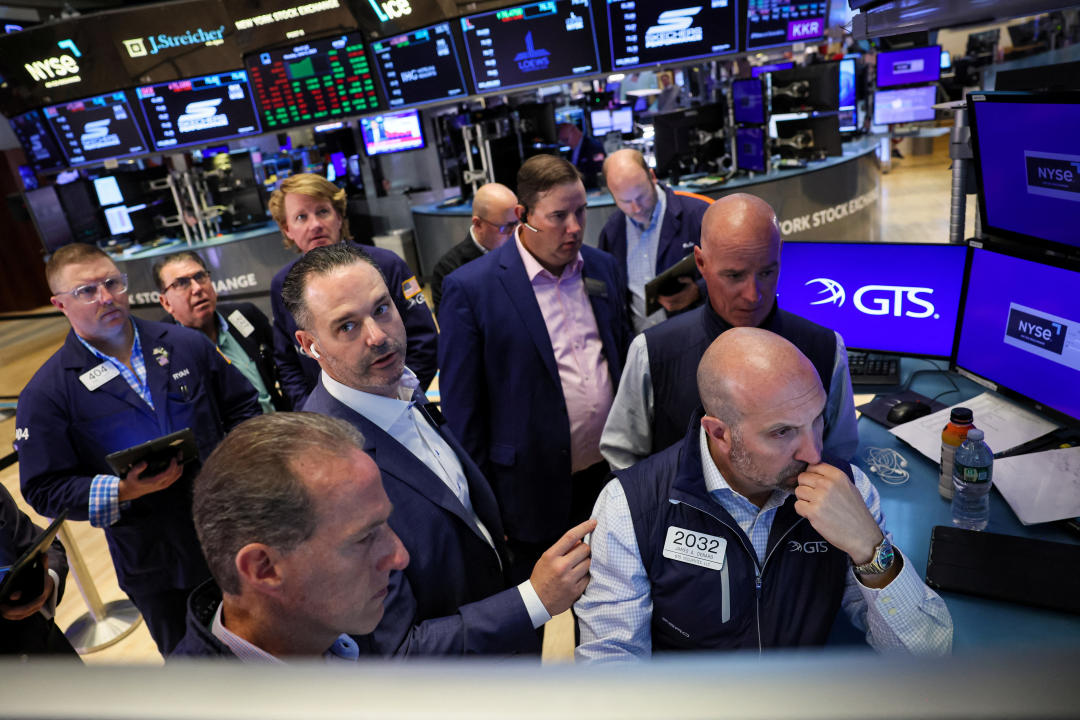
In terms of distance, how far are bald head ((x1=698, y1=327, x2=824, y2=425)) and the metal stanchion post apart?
3.23 meters

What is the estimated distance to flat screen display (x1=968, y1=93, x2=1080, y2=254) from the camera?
185cm

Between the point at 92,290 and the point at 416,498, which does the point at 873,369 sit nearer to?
the point at 416,498

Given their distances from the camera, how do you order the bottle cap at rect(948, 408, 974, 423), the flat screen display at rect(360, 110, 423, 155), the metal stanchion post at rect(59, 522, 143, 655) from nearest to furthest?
the bottle cap at rect(948, 408, 974, 423) → the metal stanchion post at rect(59, 522, 143, 655) → the flat screen display at rect(360, 110, 423, 155)

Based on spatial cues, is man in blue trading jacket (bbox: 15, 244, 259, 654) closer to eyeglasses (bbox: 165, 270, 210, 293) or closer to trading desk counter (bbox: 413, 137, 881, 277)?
eyeglasses (bbox: 165, 270, 210, 293)

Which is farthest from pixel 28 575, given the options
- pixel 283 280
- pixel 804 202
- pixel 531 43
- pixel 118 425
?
pixel 804 202

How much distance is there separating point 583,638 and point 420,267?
23.1 ft

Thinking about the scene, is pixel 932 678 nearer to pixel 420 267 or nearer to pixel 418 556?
pixel 418 556

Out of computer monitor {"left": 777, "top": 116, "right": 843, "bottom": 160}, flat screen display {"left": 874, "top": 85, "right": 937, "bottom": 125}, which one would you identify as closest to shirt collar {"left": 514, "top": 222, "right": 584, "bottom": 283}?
computer monitor {"left": 777, "top": 116, "right": 843, "bottom": 160}

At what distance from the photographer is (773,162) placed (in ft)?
22.3

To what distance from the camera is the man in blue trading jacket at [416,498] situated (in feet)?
4.77

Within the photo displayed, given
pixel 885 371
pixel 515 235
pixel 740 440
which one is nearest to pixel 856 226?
pixel 885 371

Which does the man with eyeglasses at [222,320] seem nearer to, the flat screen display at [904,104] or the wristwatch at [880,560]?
the wristwatch at [880,560]

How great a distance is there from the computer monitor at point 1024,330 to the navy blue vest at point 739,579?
3.41 ft

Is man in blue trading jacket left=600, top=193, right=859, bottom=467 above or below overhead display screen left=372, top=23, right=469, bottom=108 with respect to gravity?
below
